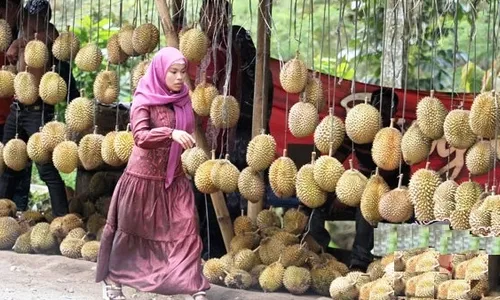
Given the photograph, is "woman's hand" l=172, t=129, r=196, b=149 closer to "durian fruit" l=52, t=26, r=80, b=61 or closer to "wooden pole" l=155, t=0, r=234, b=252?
"wooden pole" l=155, t=0, r=234, b=252

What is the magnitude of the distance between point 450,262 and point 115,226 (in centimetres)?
192

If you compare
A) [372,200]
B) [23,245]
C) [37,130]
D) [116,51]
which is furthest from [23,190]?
[372,200]

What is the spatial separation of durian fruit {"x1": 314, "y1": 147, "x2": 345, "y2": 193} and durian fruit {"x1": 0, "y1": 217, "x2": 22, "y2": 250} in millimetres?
2737

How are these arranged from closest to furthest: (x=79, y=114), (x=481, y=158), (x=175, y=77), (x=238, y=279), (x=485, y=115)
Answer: (x=485, y=115) < (x=481, y=158) < (x=175, y=77) < (x=238, y=279) < (x=79, y=114)

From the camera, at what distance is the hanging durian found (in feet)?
23.3

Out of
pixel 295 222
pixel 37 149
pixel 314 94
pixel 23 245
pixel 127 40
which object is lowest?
pixel 23 245

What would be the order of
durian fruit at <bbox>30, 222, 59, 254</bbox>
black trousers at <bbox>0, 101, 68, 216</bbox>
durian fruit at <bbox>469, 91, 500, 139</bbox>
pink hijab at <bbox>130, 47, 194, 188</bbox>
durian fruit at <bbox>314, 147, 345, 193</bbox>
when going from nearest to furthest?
durian fruit at <bbox>469, 91, 500, 139</bbox>
pink hijab at <bbox>130, 47, 194, 188</bbox>
durian fruit at <bbox>314, 147, 345, 193</bbox>
durian fruit at <bbox>30, 222, 59, 254</bbox>
black trousers at <bbox>0, 101, 68, 216</bbox>

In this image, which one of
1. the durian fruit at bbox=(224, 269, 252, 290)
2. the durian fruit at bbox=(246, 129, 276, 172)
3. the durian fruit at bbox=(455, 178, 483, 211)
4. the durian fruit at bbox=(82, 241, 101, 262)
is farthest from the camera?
the durian fruit at bbox=(82, 241, 101, 262)

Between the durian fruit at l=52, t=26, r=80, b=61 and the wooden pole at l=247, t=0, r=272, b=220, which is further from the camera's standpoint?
the durian fruit at l=52, t=26, r=80, b=61

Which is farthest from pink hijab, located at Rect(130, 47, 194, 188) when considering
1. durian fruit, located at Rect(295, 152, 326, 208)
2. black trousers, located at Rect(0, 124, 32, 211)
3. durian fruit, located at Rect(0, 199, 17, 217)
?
black trousers, located at Rect(0, 124, 32, 211)

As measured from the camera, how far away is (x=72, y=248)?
745 cm

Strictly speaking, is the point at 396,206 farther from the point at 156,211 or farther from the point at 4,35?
the point at 4,35

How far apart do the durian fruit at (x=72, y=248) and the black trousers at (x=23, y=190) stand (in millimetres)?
1315

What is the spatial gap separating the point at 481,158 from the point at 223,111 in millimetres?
1734
